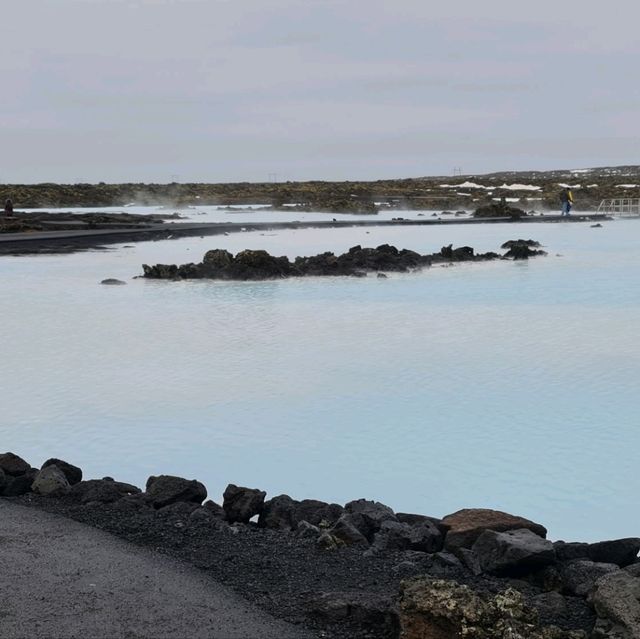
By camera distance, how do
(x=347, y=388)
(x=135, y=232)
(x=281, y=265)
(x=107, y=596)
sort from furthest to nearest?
(x=135, y=232), (x=281, y=265), (x=347, y=388), (x=107, y=596)

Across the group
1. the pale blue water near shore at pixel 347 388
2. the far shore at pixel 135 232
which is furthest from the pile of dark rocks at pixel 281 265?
the far shore at pixel 135 232

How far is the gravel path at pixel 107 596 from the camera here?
3.63 metres

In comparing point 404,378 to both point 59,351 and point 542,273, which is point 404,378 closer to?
point 59,351

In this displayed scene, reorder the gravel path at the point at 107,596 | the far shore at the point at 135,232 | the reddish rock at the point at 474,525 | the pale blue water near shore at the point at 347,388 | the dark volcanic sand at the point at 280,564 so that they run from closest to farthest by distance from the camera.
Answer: the gravel path at the point at 107,596, the dark volcanic sand at the point at 280,564, the reddish rock at the point at 474,525, the pale blue water near shore at the point at 347,388, the far shore at the point at 135,232

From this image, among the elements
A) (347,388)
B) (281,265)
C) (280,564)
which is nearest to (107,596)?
(280,564)

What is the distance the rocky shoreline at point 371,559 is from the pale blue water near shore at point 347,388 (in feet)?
5.09

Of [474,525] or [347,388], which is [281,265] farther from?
[474,525]

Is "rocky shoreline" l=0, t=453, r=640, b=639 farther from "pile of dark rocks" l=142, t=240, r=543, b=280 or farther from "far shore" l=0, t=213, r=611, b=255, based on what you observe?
"far shore" l=0, t=213, r=611, b=255

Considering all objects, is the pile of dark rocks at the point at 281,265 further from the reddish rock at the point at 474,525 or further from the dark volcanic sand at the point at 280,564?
the reddish rock at the point at 474,525

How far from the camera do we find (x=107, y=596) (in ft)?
12.9

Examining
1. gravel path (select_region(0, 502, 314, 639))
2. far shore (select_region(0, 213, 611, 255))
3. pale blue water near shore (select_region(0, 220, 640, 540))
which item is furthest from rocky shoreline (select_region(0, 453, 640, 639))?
far shore (select_region(0, 213, 611, 255))

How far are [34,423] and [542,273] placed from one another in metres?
14.5

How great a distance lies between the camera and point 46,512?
17.0 feet

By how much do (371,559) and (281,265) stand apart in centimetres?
1528
